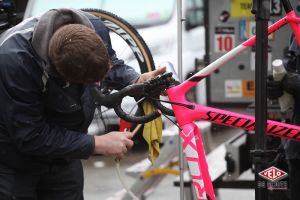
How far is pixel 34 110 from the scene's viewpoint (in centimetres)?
335

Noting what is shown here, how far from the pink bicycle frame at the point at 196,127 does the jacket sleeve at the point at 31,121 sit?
1.85 ft

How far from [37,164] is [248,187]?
2.52m

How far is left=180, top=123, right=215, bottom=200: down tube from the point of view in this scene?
376 cm

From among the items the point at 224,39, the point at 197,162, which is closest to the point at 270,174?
the point at 197,162

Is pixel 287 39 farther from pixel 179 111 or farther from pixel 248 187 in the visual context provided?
pixel 179 111

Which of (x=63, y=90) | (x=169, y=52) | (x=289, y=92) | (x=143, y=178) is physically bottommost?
(x=143, y=178)

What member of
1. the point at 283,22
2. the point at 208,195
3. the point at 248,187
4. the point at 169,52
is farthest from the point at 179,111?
the point at 169,52

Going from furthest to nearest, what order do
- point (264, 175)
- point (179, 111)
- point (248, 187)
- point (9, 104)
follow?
point (248, 187), point (179, 111), point (9, 104), point (264, 175)

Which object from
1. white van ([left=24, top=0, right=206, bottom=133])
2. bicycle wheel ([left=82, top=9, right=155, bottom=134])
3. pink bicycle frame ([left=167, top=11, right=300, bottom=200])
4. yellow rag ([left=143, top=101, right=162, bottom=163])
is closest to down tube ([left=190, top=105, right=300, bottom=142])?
pink bicycle frame ([left=167, top=11, right=300, bottom=200])

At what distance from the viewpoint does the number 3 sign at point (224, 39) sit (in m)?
5.94

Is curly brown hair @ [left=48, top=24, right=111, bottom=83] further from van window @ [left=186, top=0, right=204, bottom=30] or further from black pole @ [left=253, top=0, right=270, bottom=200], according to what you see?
van window @ [left=186, top=0, right=204, bottom=30]

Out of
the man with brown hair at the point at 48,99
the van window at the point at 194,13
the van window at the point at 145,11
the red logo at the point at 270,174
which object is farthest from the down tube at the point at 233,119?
the van window at the point at 194,13

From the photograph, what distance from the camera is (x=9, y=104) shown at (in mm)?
3322

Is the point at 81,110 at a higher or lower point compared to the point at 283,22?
lower
